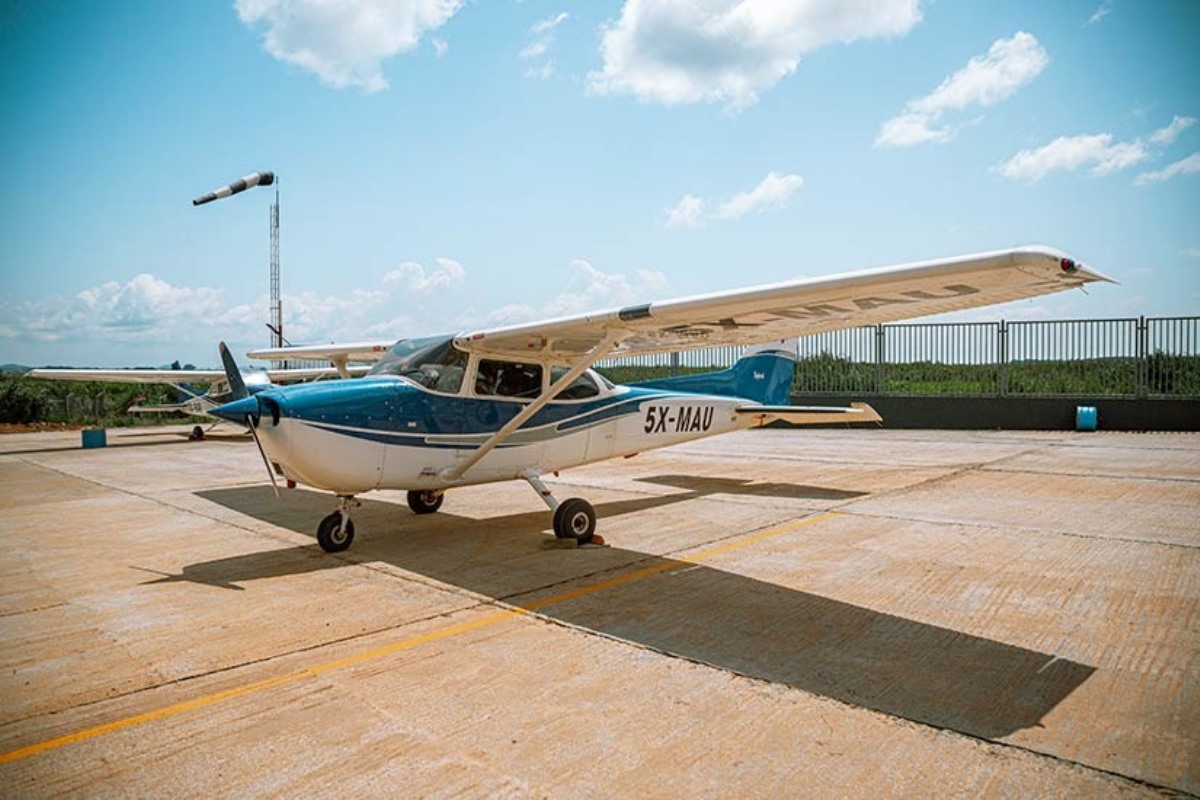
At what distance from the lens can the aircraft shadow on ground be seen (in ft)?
11.5

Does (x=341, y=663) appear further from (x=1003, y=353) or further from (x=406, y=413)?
(x=1003, y=353)

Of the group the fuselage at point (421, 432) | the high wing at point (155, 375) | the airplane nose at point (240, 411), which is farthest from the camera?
the high wing at point (155, 375)

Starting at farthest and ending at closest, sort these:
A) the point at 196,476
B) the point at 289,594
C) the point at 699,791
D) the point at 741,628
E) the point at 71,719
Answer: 1. the point at 196,476
2. the point at 289,594
3. the point at 741,628
4. the point at 71,719
5. the point at 699,791

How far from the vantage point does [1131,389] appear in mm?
20750

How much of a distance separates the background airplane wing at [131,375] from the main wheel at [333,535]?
18.9 m

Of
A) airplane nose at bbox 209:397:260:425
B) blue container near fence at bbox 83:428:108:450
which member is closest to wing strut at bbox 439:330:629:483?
airplane nose at bbox 209:397:260:425

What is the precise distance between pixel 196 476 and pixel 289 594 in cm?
951

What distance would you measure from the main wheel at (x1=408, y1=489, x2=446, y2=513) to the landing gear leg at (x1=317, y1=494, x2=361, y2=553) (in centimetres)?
181

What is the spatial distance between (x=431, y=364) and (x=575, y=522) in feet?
7.06

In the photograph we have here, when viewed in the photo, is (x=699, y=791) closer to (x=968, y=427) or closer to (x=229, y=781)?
(x=229, y=781)

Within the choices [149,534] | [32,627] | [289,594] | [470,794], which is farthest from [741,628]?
[149,534]

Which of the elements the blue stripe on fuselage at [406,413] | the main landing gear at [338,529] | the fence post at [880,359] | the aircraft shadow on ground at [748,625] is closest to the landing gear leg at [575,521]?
the aircraft shadow on ground at [748,625]

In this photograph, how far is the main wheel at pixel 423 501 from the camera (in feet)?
28.8

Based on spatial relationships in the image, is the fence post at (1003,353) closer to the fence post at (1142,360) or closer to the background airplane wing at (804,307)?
the fence post at (1142,360)
